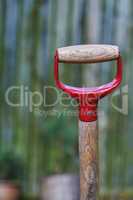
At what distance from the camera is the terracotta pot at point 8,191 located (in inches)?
90.7

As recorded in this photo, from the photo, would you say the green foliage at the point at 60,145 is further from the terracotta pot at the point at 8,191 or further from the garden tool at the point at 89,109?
the garden tool at the point at 89,109

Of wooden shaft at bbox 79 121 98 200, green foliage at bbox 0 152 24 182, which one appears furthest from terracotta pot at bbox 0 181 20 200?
wooden shaft at bbox 79 121 98 200

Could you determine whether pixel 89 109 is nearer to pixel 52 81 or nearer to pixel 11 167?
pixel 52 81

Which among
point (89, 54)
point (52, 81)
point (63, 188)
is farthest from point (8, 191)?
point (89, 54)

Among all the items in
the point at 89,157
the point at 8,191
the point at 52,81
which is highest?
the point at 52,81

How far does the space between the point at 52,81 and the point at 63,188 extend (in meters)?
0.52

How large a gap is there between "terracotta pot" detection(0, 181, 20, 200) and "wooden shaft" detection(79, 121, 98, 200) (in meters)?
0.75

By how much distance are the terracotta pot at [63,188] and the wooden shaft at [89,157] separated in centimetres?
65

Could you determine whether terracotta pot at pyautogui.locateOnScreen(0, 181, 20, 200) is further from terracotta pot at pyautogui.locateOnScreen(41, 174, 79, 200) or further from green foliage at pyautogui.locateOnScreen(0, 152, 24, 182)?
terracotta pot at pyautogui.locateOnScreen(41, 174, 79, 200)

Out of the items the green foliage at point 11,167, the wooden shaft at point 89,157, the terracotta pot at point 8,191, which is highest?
the wooden shaft at point 89,157

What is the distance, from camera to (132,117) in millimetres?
2432

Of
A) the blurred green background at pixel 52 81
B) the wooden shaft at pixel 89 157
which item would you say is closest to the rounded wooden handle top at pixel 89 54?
the wooden shaft at pixel 89 157

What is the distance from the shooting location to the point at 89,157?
164 cm

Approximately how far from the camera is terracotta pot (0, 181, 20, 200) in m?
2.30
